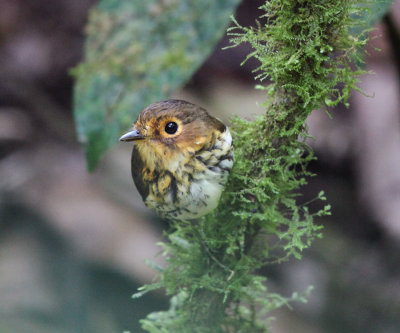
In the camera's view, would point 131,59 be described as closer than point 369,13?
No

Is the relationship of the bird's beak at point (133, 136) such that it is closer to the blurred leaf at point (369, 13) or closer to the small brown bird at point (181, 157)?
the small brown bird at point (181, 157)

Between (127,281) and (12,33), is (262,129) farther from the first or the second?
(12,33)

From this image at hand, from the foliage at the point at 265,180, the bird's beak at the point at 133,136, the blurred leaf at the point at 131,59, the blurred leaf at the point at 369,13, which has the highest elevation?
the blurred leaf at the point at 131,59

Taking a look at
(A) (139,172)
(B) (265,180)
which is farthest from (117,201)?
(B) (265,180)

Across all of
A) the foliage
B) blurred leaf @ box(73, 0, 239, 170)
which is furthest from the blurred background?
the foliage

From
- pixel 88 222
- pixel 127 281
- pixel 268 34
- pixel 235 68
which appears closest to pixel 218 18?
pixel 268 34

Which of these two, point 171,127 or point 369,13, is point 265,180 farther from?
point 369,13

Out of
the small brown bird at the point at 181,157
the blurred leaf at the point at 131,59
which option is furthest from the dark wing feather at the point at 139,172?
the blurred leaf at the point at 131,59
